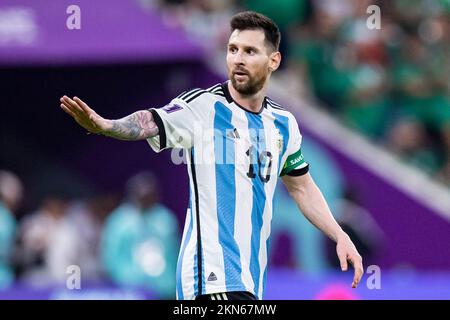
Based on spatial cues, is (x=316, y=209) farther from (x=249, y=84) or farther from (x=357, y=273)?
(x=249, y=84)

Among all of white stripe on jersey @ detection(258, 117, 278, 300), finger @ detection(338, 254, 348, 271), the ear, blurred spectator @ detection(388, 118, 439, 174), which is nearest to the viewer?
finger @ detection(338, 254, 348, 271)

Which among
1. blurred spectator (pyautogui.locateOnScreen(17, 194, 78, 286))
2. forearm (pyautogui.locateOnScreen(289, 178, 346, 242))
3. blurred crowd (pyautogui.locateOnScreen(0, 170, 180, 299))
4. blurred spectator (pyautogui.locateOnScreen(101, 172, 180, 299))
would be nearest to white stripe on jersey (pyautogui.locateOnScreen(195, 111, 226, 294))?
forearm (pyautogui.locateOnScreen(289, 178, 346, 242))

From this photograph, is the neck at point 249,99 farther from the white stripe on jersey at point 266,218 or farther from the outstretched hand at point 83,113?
the outstretched hand at point 83,113

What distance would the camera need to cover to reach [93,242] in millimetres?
15266

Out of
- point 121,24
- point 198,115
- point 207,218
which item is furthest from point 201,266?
point 121,24

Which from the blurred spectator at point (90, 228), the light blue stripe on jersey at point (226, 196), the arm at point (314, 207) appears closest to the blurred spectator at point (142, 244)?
the blurred spectator at point (90, 228)

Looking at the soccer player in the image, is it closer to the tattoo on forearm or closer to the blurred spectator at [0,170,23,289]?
the tattoo on forearm

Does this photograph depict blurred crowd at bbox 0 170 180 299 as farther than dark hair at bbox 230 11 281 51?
Yes

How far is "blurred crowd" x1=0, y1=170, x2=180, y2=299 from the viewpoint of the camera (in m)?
14.4

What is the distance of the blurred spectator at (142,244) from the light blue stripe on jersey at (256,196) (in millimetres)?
6279

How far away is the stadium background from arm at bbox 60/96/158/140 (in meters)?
5.37

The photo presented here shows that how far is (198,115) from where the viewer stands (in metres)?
7.91

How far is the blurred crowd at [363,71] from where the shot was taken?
1592 centimetres

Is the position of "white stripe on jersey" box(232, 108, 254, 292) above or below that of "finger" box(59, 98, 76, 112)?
below
